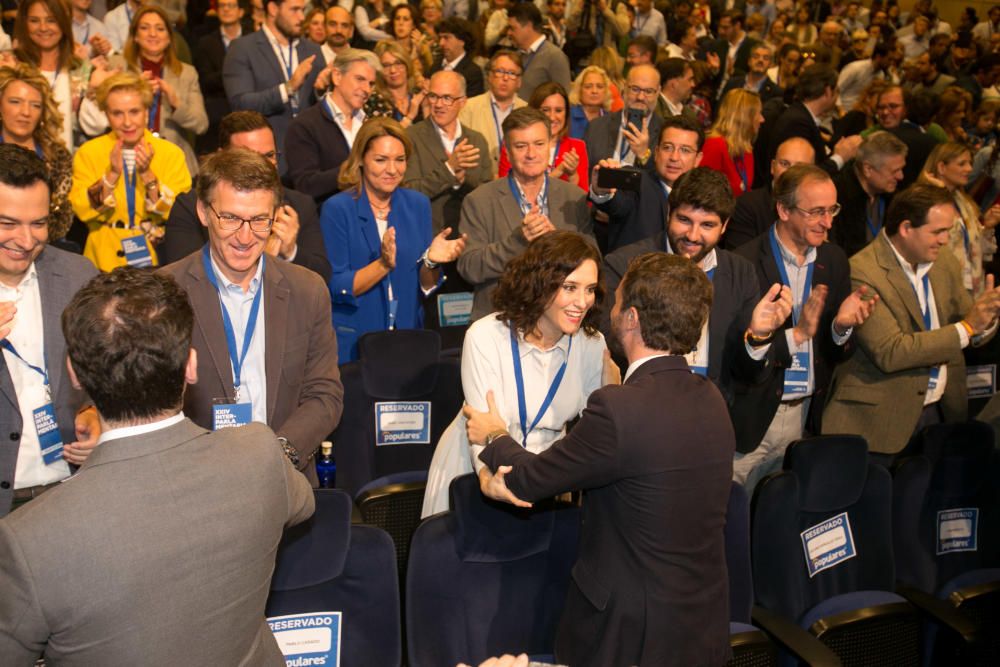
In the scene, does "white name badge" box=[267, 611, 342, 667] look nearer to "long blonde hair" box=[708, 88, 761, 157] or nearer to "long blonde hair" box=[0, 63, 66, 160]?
"long blonde hair" box=[0, 63, 66, 160]

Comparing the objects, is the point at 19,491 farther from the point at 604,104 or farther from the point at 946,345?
the point at 604,104

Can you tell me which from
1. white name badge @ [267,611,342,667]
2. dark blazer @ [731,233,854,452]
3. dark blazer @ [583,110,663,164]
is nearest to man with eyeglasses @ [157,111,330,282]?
white name badge @ [267,611,342,667]

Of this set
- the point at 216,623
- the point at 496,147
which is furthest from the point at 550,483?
the point at 496,147

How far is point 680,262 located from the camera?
7.64 ft

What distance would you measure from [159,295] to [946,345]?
3.07 metres

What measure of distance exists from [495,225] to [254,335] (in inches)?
60.2

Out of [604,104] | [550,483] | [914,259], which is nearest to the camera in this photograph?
[550,483]

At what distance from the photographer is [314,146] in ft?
15.7

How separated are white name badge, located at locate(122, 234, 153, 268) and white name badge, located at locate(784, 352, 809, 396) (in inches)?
108

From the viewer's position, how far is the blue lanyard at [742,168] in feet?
18.0

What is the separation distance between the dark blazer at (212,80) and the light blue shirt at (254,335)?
13.7 feet

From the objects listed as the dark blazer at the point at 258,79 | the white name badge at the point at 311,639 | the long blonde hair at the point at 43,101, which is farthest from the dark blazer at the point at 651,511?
the dark blazer at the point at 258,79

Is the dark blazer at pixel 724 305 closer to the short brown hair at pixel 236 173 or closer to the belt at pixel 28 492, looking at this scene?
the short brown hair at pixel 236 173

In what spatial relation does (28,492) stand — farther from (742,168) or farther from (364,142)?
(742,168)
